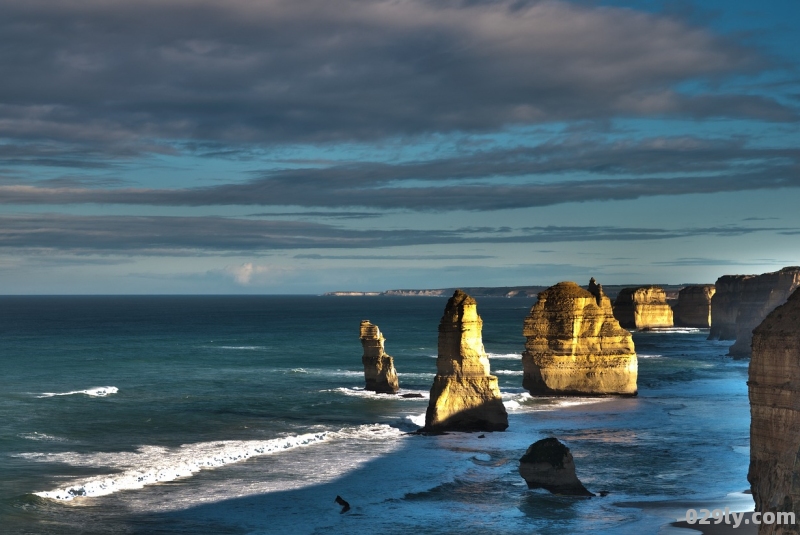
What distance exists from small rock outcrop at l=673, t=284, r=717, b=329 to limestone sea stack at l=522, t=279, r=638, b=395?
106m

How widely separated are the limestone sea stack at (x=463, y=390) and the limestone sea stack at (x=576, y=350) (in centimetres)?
1408

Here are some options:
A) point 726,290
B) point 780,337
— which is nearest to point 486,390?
point 780,337

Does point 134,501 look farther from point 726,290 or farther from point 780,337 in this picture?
point 726,290

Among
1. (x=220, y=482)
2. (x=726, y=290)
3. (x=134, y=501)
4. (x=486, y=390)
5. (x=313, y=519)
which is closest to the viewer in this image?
(x=313, y=519)

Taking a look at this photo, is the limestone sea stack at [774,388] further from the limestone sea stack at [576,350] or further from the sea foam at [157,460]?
the limestone sea stack at [576,350]

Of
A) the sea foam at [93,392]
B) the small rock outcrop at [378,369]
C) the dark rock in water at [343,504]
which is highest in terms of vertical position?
the small rock outcrop at [378,369]

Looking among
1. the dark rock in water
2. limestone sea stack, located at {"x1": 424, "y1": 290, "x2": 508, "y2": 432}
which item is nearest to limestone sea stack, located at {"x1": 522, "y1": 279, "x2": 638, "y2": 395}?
limestone sea stack, located at {"x1": 424, "y1": 290, "x2": 508, "y2": 432}

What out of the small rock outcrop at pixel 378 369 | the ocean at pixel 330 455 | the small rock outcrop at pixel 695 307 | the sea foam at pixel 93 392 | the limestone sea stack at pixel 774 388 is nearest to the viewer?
the limestone sea stack at pixel 774 388

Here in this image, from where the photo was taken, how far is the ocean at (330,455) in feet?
98.0

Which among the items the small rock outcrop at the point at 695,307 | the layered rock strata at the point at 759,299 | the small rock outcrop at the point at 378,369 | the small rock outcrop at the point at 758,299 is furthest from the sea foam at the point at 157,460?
the small rock outcrop at the point at 695,307

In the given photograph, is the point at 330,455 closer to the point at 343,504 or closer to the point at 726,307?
the point at 343,504

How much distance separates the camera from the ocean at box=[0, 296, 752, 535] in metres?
29.9

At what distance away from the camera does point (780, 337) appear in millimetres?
23203

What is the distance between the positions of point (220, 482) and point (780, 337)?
20.9 metres
